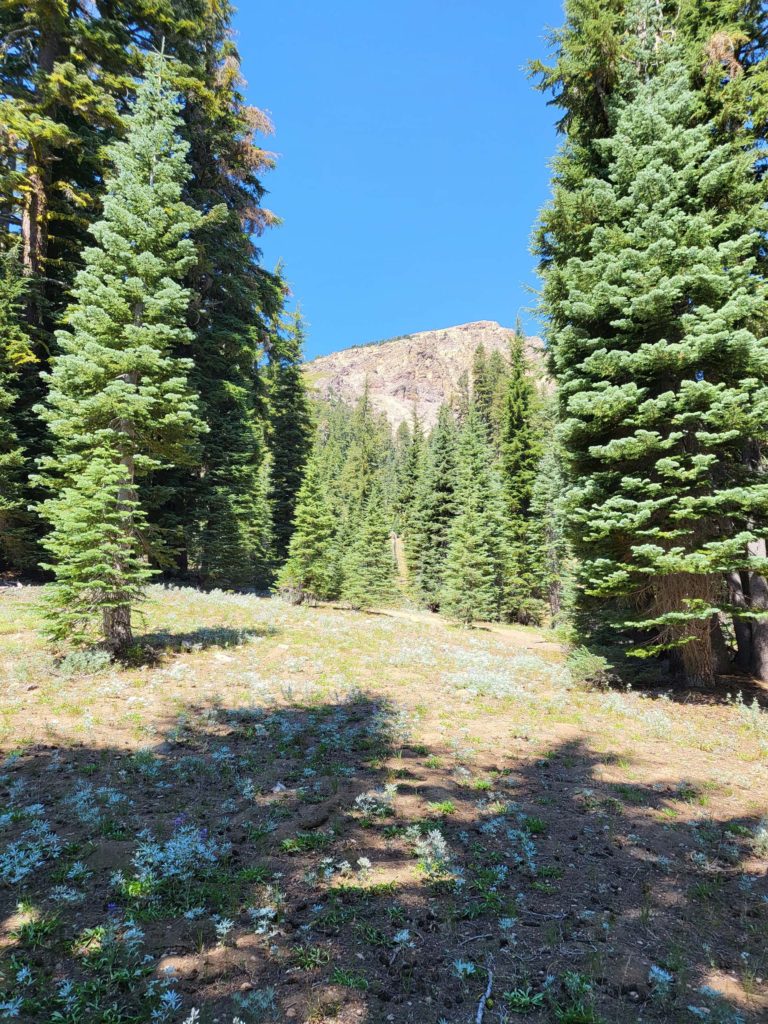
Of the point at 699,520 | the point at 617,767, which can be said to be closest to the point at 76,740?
the point at 617,767

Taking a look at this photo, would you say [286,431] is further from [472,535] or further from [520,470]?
[520,470]

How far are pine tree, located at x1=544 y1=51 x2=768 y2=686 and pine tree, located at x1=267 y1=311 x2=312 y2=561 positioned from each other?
969 inches

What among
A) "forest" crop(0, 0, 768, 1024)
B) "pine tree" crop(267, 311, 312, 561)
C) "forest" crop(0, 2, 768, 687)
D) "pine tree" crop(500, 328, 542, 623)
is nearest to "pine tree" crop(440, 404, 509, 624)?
"pine tree" crop(500, 328, 542, 623)

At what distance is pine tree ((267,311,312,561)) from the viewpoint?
34.1 m

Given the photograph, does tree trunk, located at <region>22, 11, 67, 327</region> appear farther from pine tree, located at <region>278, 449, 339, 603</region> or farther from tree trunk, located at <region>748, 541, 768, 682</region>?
tree trunk, located at <region>748, 541, 768, 682</region>

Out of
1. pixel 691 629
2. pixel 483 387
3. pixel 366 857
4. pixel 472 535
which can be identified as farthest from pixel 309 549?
pixel 483 387

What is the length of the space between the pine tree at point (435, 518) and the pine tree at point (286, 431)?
38.0 feet

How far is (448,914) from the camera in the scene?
161 inches

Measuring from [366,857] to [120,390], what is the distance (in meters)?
9.40

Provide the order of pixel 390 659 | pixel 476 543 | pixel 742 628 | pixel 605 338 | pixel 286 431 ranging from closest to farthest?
pixel 605 338, pixel 742 628, pixel 390 659, pixel 476 543, pixel 286 431

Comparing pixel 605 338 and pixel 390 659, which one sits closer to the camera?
pixel 605 338

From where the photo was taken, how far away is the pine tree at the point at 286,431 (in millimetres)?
34125

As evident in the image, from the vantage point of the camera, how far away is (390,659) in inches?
512

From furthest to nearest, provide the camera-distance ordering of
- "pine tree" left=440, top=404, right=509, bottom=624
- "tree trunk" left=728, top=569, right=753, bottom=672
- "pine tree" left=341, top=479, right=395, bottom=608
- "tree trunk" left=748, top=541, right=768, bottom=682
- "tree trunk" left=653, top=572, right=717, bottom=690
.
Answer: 1. "pine tree" left=341, top=479, right=395, bottom=608
2. "pine tree" left=440, top=404, right=509, bottom=624
3. "tree trunk" left=728, top=569, right=753, bottom=672
4. "tree trunk" left=748, top=541, right=768, bottom=682
5. "tree trunk" left=653, top=572, right=717, bottom=690
